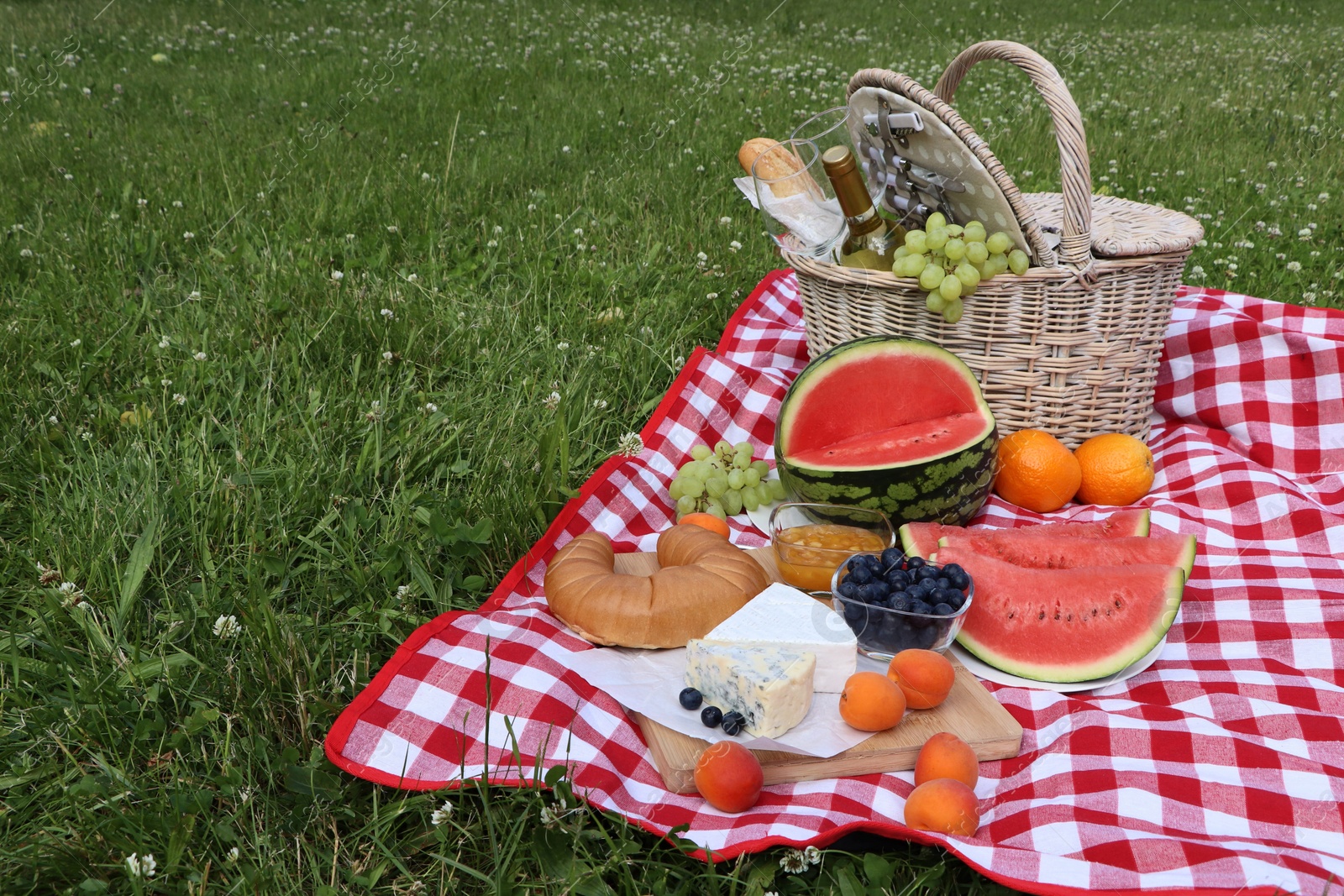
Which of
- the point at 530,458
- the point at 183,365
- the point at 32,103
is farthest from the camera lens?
the point at 32,103

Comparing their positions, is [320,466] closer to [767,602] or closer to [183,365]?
[183,365]

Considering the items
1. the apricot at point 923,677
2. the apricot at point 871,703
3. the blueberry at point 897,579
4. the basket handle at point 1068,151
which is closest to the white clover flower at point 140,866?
the apricot at point 871,703

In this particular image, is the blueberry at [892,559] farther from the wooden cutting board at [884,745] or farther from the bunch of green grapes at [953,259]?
the bunch of green grapes at [953,259]

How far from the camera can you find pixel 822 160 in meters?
2.98

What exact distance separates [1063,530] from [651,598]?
1.18 m

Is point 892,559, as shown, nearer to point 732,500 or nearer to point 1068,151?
point 732,500

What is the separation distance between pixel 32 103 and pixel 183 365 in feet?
13.6

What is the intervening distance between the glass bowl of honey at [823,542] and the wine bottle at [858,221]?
87 centimetres

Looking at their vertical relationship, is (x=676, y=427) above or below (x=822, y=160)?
below

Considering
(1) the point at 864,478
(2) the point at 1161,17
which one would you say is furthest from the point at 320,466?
(2) the point at 1161,17

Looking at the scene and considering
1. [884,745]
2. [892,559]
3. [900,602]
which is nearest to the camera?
[884,745]

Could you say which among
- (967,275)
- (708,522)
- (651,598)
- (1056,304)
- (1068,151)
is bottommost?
(708,522)

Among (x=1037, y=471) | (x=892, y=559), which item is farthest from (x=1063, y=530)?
(x=892, y=559)

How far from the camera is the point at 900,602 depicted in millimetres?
2143
